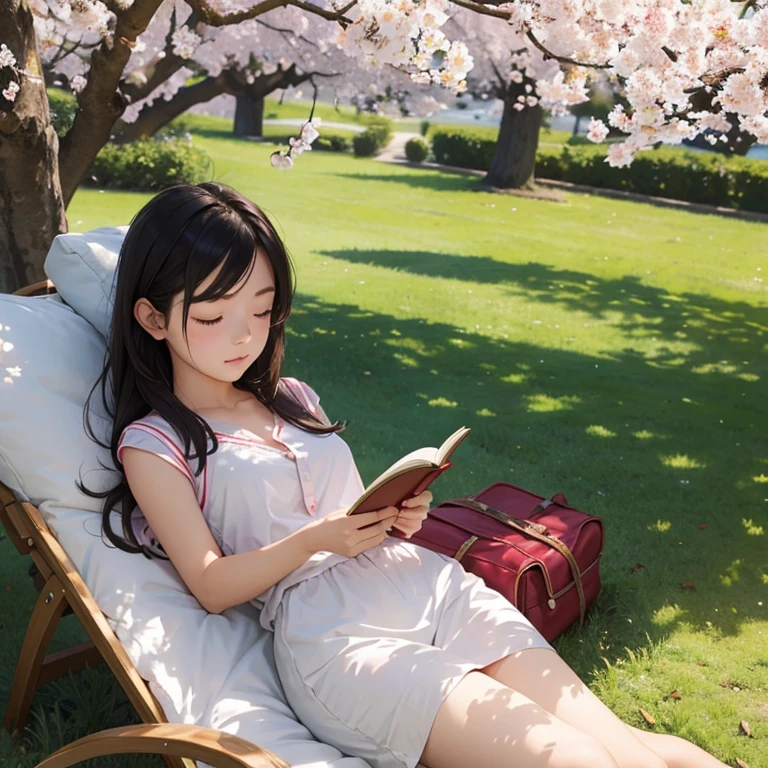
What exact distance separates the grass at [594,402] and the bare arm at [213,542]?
80 centimetres

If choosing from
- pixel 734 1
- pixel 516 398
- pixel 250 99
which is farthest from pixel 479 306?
pixel 734 1

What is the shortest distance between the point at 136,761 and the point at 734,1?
177 inches

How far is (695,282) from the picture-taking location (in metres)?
12.3

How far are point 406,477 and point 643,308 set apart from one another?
8.78 metres

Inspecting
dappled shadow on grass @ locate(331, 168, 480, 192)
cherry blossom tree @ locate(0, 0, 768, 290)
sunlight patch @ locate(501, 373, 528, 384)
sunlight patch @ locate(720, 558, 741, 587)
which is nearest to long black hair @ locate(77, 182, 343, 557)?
cherry blossom tree @ locate(0, 0, 768, 290)

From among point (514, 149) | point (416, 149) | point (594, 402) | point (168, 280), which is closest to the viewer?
point (168, 280)

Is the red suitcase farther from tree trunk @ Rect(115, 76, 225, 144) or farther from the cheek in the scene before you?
tree trunk @ Rect(115, 76, 225, 144)

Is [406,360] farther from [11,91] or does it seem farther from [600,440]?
[11,91]

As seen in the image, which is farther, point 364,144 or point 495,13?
point 364,144

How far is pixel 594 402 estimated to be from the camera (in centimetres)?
678

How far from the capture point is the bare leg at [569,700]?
7.13 ft

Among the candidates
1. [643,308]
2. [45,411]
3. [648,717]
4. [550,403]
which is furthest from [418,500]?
[643,308]

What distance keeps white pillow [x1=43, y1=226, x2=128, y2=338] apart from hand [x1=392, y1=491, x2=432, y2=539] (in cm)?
115

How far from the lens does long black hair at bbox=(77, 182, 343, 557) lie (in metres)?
2.46
